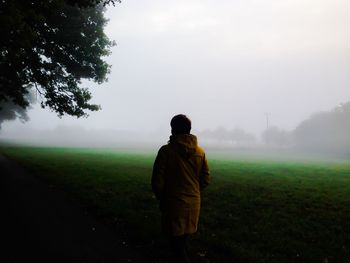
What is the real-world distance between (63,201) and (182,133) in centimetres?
698

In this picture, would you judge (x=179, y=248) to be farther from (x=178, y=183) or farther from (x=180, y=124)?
(x=180, y=124)

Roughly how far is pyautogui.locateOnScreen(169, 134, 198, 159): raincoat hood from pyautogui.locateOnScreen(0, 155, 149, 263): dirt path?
2386 millimetres

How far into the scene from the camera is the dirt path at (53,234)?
5.37 m

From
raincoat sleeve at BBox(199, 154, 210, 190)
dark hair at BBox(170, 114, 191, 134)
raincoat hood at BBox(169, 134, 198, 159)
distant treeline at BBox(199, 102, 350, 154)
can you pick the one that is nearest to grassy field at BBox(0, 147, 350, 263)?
raincoat sleeve at BBox(199, 154, 210, 190)

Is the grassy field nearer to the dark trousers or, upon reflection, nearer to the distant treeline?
the dark trousers

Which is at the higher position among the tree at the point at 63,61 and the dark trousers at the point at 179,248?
the tree at the point at 63,61

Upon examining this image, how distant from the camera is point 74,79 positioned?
80.5ft

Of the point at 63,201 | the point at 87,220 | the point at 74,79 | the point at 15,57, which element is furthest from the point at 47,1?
the point at 74,79

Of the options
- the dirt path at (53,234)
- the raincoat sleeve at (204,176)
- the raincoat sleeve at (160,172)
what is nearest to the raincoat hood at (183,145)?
the raincoat sleeve at (160,172)

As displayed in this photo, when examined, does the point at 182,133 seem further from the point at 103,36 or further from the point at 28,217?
the point at 103,36

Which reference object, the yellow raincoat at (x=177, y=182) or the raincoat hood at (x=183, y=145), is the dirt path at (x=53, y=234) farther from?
the raincoat hood at (x=183, y=145)

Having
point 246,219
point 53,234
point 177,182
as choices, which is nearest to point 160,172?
point 177,182

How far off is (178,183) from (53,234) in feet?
12.5

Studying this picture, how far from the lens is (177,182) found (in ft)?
13.9
